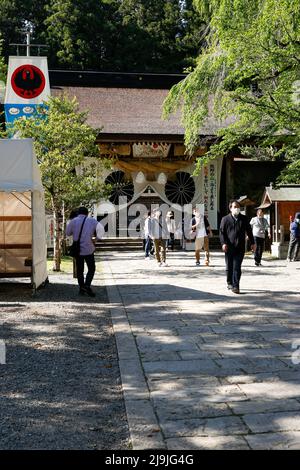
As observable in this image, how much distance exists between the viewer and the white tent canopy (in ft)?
25.2

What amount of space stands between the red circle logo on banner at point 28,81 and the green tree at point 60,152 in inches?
275

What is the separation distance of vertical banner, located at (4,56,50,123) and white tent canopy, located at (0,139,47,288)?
9.23 metres

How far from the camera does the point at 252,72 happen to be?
10266 mm

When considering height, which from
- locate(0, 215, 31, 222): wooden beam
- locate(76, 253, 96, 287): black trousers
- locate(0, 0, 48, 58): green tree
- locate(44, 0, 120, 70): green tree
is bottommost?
locate(76, 253, 96, 287): black trousers

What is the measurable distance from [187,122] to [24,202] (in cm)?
550

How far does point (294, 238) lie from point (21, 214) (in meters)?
7.67

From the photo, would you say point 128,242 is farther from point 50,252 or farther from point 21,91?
point 21,91

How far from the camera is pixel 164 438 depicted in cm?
287

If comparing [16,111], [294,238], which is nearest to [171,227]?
[294,238]

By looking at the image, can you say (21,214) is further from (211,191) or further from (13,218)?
(211,191)

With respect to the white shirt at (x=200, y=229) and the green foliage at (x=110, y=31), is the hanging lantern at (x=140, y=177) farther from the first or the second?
the green foliage at (x=110, y=31)

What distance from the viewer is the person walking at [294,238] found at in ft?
43.3

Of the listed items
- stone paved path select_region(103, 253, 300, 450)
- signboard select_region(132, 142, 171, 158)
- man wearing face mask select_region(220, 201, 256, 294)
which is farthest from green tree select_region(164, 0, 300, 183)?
signboard select_region(132, 142, 171, 158)

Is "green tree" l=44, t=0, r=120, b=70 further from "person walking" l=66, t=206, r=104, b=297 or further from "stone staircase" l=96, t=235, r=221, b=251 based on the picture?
"person walking" l=66, t=206, r=104, b=297
